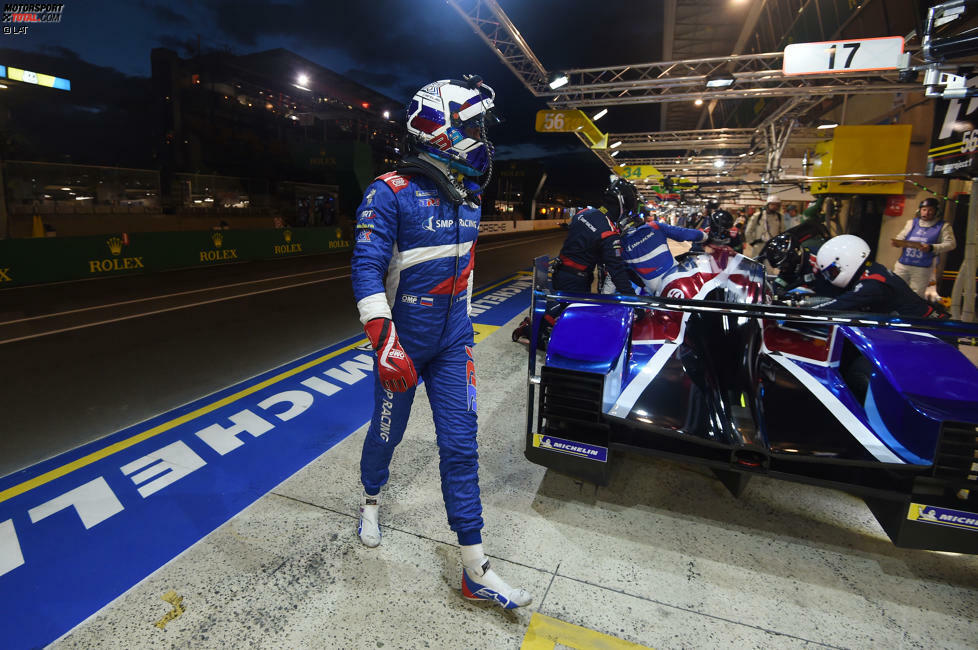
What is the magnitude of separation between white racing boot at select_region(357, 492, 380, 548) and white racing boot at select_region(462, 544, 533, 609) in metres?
0.57

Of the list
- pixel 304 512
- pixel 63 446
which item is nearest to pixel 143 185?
pixel 63 446

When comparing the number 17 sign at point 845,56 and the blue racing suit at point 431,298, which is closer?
the blue racing suit at point 431,298

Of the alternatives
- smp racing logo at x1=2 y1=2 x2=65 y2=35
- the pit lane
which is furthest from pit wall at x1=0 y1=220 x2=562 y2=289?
the pit lane

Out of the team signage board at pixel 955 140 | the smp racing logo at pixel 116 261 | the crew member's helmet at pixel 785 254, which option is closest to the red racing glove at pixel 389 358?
the team signage board at pixel 955 140

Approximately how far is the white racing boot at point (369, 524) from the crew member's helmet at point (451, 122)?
5.60 feet

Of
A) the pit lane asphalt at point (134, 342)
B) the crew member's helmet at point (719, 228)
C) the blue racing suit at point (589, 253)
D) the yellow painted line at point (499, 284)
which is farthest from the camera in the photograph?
the yellow painted line at point (499, 284)

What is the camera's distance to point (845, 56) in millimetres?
7672

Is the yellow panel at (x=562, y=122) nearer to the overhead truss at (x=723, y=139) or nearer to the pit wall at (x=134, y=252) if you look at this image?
the overhead truss at (x=723, y=139)

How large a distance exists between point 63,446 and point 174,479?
1093 mm

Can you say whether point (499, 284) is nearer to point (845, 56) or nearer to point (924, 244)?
point (845, 56)

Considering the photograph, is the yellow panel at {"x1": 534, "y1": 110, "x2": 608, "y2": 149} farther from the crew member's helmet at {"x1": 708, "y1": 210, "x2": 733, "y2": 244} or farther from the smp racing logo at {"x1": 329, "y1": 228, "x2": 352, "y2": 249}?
the crew member's helmet at {"x1": 708, "y1": 210, "x2": 733, "y2": 244}

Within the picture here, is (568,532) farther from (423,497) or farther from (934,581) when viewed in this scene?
(934,581)

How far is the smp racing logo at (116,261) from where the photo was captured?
10844 millimetres

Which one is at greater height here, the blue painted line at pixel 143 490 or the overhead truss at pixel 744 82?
the overhead truss at pixel 744 82
